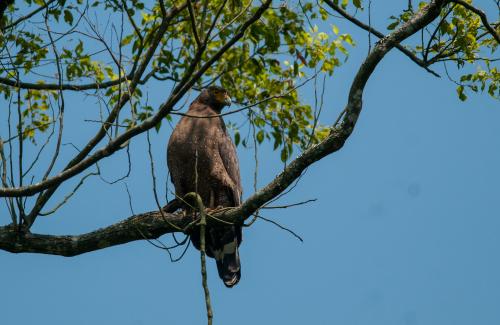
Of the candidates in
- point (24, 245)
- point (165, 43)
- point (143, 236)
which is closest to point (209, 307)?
point (143, 236)

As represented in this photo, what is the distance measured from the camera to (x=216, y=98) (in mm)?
7566

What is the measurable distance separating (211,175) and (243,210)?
1.68 metres

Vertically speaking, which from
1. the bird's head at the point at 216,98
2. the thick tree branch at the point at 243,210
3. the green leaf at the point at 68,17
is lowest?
the thick tree branch at the point at 243,210

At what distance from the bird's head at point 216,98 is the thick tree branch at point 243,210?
7.21 ft

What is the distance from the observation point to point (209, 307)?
12.2ft

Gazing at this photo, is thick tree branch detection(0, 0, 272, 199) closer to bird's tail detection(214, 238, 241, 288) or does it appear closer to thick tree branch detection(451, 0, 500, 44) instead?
thick tree branch detection(451, 0, 500, 44)

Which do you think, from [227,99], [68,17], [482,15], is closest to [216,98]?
[227,99]

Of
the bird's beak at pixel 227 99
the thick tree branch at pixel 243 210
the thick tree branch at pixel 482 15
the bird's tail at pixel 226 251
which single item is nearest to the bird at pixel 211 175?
the bird's tail at pixel 226 251

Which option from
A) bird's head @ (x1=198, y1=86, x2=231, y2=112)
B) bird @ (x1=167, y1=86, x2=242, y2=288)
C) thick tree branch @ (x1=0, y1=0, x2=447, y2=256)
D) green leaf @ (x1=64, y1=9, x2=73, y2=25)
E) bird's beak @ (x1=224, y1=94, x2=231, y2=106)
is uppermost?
green leaf @ (x1=64, y1=9, x2=73, y2=25)

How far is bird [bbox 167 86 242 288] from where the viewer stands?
6645mm

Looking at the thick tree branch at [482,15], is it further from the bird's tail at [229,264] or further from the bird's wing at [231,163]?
the bird's tail at [229,264]

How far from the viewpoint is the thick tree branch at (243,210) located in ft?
14.9

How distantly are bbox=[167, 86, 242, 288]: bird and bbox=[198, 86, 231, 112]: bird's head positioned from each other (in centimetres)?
69

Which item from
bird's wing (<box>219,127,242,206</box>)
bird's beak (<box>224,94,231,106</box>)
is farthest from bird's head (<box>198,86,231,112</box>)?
bird's wing (<box>219,127,242,206</box>)
